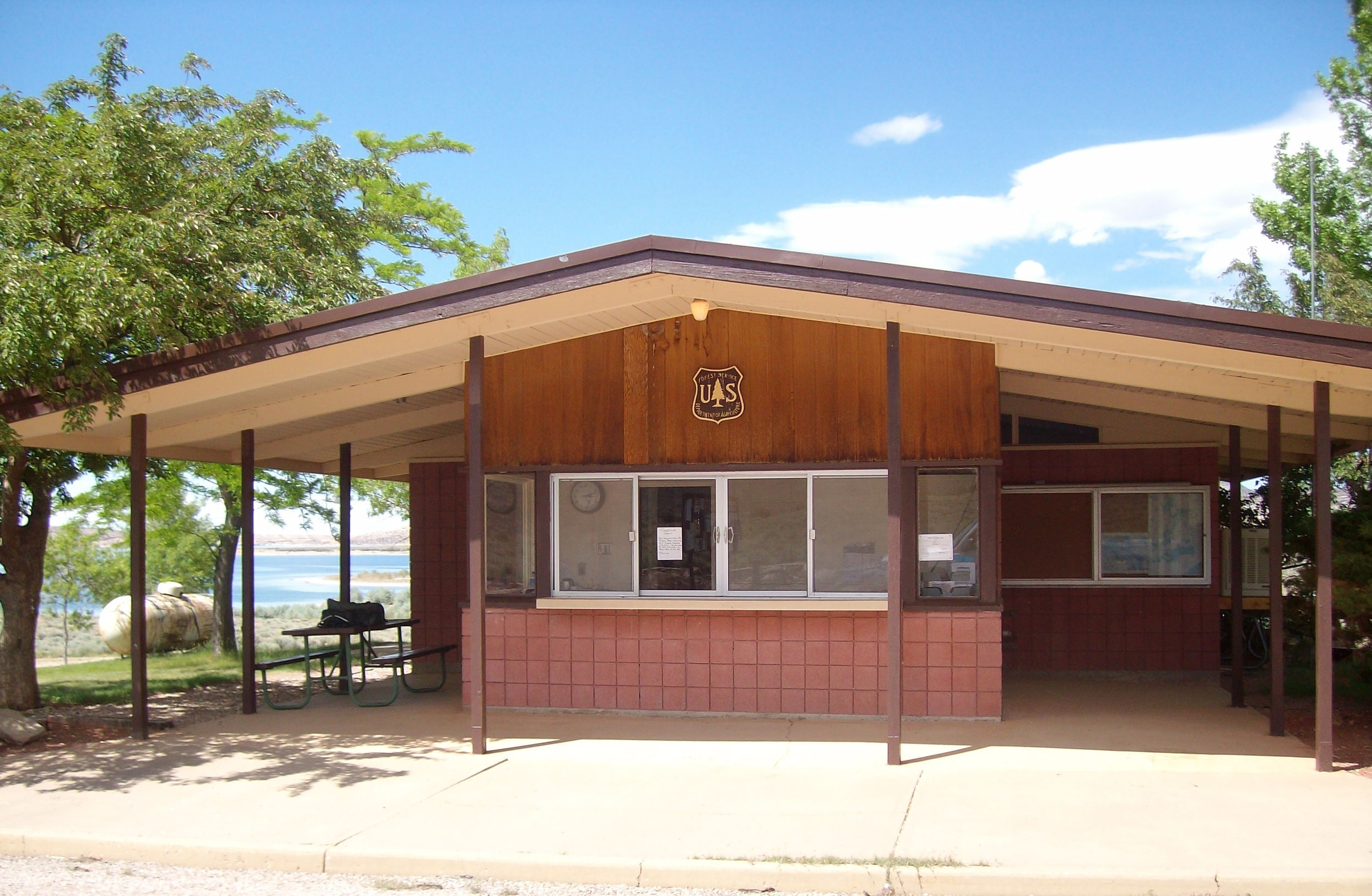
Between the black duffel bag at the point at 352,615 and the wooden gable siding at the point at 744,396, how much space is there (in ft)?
9.02

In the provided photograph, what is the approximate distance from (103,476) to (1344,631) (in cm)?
1270

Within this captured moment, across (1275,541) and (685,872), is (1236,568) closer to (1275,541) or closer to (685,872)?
(1275,541)

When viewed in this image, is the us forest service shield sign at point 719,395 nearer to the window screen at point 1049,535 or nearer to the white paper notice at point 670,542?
the white paper notice at point 670,542

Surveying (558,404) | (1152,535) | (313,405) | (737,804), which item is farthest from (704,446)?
(1152,535)

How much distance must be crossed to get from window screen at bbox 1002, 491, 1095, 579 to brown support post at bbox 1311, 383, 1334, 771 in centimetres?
462

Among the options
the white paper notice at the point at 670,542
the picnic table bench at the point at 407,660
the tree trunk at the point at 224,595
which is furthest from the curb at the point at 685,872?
the tree trunk at the point at 224,595

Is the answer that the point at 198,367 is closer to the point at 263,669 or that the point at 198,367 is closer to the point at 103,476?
the point at 263,669

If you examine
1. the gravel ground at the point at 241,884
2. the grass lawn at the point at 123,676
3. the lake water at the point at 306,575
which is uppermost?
the gravel ground at the point at 241,884

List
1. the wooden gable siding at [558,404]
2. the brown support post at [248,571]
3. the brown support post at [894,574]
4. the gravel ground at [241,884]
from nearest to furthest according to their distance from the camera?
1. the gravel ground at [241,884]
2. the brown support post at [894,574]
3. the wooden gable siding at [558,404]
4. the brown support post at [248,571]

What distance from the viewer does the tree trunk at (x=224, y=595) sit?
63.2 feet

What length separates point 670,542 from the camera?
9547 mm

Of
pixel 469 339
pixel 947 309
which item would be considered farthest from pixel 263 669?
pixel 947 309

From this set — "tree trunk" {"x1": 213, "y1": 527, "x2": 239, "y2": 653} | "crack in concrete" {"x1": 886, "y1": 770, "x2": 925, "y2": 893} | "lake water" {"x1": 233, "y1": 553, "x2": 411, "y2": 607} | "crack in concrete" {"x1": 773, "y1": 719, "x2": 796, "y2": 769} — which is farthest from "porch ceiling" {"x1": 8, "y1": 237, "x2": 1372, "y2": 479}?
"lake water" {"x1": 233, "y1": 553, "x2": 411, "y2": 607}

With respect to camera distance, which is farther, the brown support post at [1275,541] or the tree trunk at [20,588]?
the tree trunk at [20,588]
